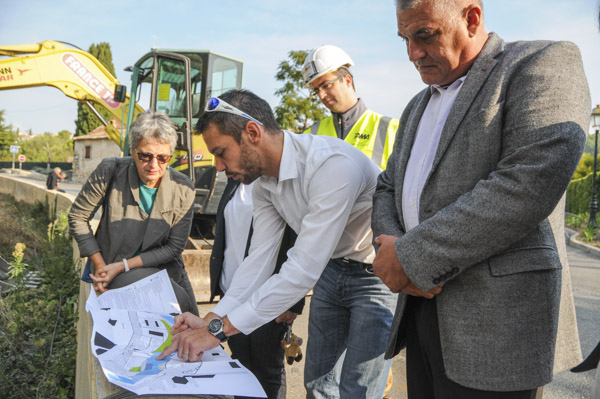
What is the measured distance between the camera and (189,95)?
7.84 meters

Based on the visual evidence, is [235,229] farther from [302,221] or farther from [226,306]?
[302,221]

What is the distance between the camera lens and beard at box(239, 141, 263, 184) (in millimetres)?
2021

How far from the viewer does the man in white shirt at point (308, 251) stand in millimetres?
1913

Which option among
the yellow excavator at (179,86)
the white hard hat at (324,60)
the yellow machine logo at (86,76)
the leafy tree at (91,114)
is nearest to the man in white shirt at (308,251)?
the white hard hat at (324,60)

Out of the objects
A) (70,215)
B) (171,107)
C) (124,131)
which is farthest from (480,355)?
(124,131)

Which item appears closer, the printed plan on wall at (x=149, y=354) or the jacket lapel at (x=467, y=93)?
the jacket lapel at (x=467, y=93)

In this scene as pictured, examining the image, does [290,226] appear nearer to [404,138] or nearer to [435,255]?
[404,138]

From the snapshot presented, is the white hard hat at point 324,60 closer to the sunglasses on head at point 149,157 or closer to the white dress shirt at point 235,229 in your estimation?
the white dress shirt at point 235,229

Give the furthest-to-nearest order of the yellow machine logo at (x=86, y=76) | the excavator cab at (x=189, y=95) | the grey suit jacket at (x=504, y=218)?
1. the yellow machine logo at (x=86, y=76)
2. the excavator cab at (x=189, y=95)
3. the grey suit jacket at (x=504, y=218)

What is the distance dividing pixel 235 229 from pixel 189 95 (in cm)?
560

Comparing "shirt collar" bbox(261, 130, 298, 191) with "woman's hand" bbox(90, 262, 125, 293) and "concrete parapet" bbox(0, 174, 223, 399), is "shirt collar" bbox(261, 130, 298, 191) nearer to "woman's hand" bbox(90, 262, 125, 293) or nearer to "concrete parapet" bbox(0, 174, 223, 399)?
"concrete parapet" bbox(0, 174, 223, 399)

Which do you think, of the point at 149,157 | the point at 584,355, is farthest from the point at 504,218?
the point at 584,355

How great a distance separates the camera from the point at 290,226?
7.37ft

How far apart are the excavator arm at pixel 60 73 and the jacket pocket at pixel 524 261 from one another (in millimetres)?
10186
